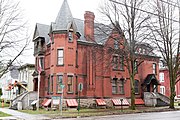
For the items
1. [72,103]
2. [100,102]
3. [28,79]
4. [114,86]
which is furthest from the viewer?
[28,79]

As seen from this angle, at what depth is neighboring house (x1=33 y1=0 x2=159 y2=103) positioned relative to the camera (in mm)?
33156

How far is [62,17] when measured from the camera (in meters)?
34.7

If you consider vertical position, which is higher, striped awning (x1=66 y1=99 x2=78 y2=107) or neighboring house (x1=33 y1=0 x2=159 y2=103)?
neighboring house (x1=33 y1=0 x2=159 y2=103)

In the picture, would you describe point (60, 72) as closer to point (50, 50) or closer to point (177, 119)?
point (50, 50)

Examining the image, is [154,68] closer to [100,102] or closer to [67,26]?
[100,102]

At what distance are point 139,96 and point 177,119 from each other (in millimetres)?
23092

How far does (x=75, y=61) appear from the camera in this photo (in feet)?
112

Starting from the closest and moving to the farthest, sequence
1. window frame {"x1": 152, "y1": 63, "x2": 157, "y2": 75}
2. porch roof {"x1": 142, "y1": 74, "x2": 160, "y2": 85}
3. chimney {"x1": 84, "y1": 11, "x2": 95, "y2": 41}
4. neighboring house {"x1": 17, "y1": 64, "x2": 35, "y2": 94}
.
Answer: chimney {"x1": 84, "y1": 11, "x2": 95, "y2": 41} < porch roof {"x1": 142, "y1": 74, "x2": 160, "y2": 85} < window frame {"x1": 152, "y1": 63, "x2": 157, "y2": 75} < neighboring house {"x1": 17, "y1": 64, "x2": 35, "y2": 94}

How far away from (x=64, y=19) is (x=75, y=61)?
5.86 m

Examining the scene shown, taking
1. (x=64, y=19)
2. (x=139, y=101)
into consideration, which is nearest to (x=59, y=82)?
(x=64, y=19)

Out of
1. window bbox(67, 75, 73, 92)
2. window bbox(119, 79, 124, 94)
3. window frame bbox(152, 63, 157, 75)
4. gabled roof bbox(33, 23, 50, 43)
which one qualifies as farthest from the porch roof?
gabled roof bbox(33, 23, 50, 43)

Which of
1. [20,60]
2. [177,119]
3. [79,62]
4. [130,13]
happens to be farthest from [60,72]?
[177,119]

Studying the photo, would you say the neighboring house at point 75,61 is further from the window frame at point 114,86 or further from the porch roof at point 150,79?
the porch roof at point 150,79

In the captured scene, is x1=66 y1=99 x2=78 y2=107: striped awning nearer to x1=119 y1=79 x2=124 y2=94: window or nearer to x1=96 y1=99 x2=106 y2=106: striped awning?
x1=96 y1=99 x2=106 y2=106: striped awning
